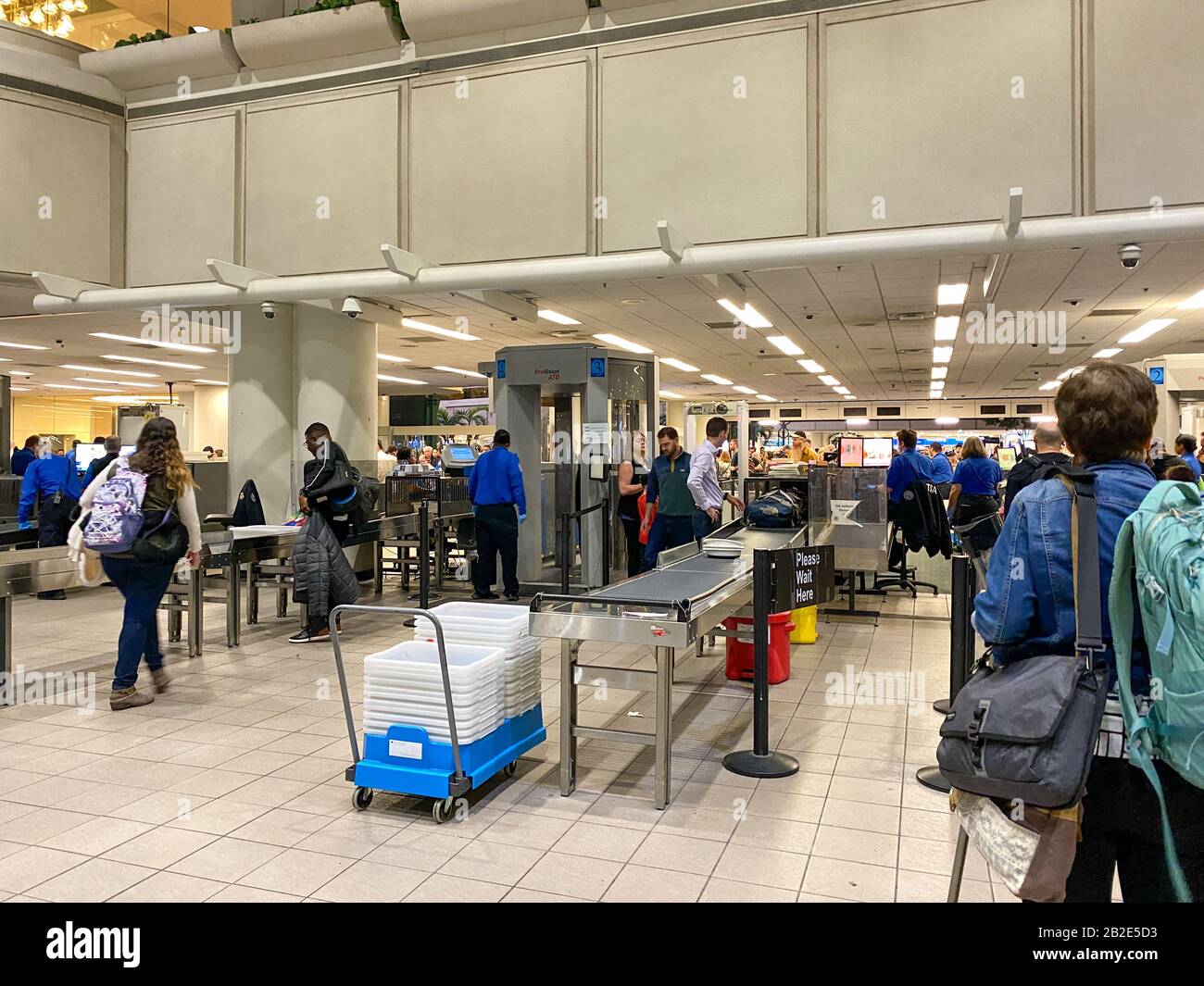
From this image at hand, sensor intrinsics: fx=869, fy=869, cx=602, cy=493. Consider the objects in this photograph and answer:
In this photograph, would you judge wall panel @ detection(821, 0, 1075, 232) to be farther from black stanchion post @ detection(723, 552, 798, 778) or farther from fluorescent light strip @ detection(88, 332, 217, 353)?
fluorescent light strip @ detection(88, 332, 217, 353)

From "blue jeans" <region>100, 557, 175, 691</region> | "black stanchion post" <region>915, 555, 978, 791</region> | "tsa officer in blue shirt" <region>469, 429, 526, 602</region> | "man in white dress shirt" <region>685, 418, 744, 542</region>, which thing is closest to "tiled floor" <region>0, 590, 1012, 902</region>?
"blue jeans" <region>100, 557, 175, 691</region>

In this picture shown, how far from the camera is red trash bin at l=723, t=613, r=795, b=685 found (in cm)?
580

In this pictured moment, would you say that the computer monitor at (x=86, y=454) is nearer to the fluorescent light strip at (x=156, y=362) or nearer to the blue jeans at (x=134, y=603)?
the fluorescent light strip at (x=156, y=362)

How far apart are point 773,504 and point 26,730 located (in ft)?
17.5

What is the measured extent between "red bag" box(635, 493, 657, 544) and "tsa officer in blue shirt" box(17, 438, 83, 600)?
598 centimetres

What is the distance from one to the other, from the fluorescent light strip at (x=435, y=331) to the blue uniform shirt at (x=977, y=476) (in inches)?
257

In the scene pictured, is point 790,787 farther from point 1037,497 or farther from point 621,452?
point 621,452

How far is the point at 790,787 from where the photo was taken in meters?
3.99

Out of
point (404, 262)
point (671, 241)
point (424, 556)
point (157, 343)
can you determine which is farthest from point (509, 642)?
point (157, 343)

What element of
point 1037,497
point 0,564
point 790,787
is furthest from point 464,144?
point 1037,497

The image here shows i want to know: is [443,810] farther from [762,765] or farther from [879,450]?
[879,450]

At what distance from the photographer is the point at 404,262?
8.05 meters

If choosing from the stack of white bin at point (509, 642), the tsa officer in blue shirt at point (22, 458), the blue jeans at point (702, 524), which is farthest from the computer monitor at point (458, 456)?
the stack of white bin at point (509, 642)

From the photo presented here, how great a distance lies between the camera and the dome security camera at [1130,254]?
6738 mm
